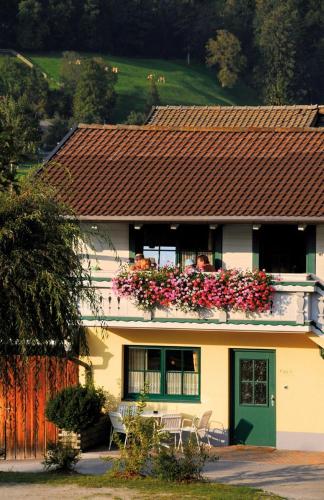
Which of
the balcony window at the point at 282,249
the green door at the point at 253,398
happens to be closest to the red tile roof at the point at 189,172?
the balcony window at the point at 282,249

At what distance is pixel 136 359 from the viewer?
109 ft

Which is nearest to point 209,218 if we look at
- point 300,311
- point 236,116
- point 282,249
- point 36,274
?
point 282,249

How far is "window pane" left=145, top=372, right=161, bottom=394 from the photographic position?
109ft

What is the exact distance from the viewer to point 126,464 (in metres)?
27.3

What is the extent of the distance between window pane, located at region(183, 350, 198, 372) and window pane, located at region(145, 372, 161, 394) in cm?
58

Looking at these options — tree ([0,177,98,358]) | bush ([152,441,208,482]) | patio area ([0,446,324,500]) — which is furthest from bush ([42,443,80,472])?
tree ([0,177,98,358])

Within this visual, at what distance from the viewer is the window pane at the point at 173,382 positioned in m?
33.0

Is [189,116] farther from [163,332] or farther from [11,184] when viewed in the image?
[11,184]

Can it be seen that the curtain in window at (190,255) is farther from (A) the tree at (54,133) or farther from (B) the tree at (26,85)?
(B) the tree at (26,85)

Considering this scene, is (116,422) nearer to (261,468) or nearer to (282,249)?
(261,468)

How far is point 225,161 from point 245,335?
4.22 metres

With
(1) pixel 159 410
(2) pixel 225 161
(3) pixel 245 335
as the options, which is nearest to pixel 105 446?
(1) pixel 159 410

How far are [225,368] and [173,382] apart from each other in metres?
1.15

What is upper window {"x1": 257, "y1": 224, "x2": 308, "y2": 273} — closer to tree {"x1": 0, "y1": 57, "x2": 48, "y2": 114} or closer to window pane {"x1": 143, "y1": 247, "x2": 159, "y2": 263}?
window pane {"x1": 143, "y1": 247, "x2": 159, "y2": 263}
